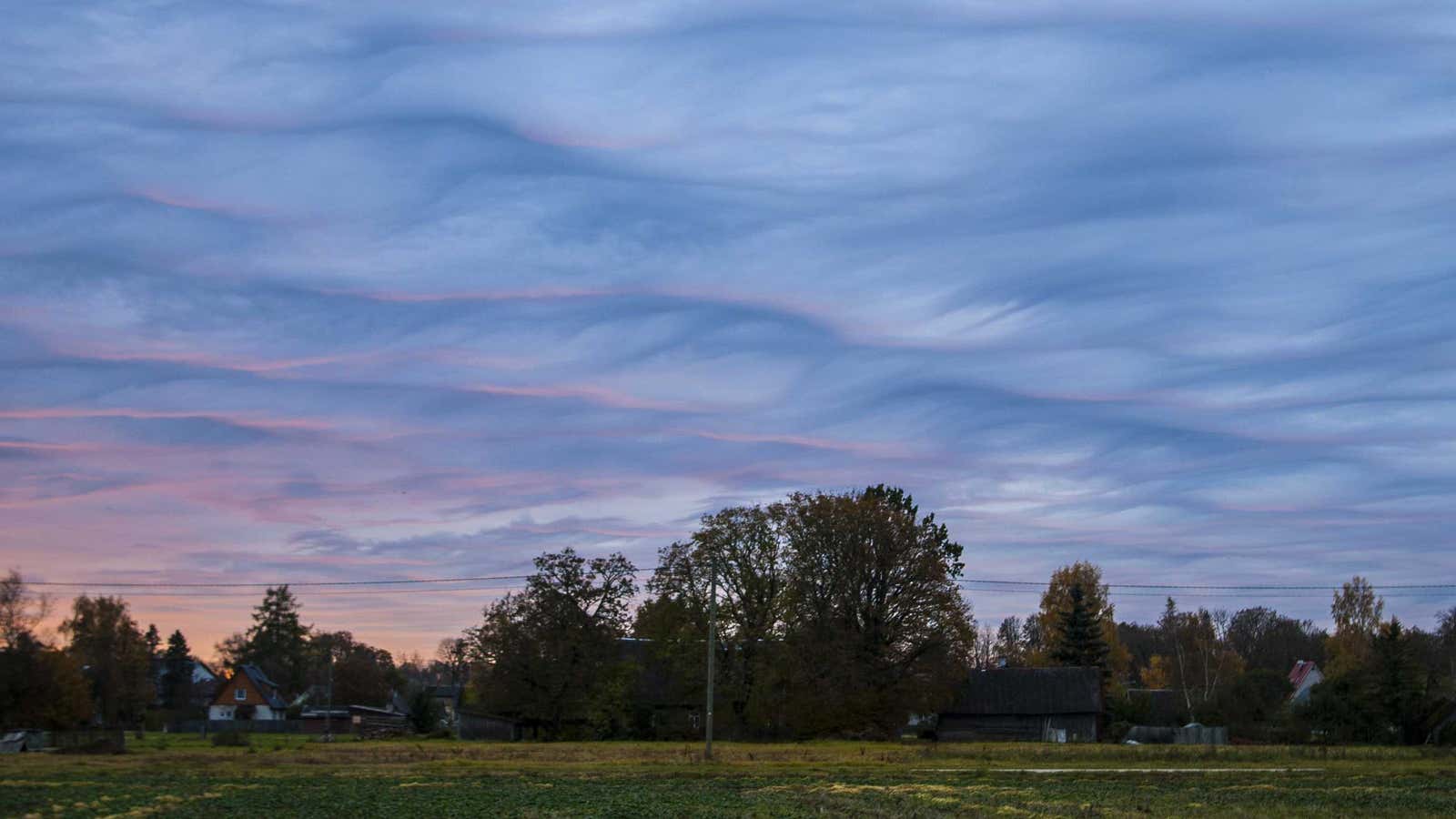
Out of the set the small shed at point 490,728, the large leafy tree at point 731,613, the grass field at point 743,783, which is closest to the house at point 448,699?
the small shed at point 490,728

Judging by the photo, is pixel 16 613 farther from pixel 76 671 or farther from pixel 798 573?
pixel 798 573

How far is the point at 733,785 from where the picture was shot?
37719 millimetres

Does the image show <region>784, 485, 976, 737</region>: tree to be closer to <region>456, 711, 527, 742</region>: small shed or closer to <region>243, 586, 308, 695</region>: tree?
<region>456, 711, 527, 742</region>: small shed

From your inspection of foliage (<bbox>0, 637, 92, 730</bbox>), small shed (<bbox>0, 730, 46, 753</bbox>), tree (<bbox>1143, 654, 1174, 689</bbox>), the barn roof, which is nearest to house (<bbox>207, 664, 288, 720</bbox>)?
foliage (<bbox>0, 637, 92, 730</bbox>)

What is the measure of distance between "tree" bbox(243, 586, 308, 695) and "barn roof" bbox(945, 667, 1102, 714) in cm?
8612

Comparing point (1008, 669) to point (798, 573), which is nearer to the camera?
point (798, 573)

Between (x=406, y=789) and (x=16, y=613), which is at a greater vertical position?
(x=16, y=613)

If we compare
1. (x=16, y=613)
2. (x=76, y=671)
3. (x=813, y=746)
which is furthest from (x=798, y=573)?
(x=16, y=613)

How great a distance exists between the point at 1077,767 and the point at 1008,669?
40.6 meters

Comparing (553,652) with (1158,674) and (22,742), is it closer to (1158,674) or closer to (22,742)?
(22,742)

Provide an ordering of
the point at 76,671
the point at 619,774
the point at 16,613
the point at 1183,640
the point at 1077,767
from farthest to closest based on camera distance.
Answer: the point at 1183,640
the point at 16,613
the point at 76,671
the point at 1077,767
the point at 619,774

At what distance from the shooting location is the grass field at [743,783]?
1158 inches

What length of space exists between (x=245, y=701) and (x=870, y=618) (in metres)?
74.3

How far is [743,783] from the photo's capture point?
38969 mm
